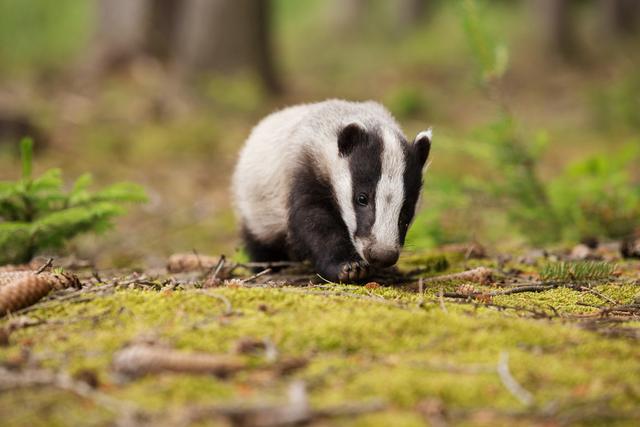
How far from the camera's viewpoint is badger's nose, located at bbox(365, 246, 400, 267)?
13.0ft

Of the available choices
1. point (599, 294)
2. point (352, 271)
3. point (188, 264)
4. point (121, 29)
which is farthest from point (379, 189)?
point (121, 29)

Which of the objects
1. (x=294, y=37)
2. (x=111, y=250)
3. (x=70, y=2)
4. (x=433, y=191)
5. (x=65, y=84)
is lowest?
(x=111, y=250)

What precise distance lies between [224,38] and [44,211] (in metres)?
8.43

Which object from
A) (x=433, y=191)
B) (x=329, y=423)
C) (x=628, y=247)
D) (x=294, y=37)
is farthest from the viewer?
(x=294, y=37)

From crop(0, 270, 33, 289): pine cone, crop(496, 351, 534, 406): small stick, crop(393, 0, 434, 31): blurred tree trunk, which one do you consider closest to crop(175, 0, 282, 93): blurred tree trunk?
crop(0, 270, 33, 289): pine cone

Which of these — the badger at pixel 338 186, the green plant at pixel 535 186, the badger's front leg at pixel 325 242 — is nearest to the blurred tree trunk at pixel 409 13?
the green plant at pixel 535 186

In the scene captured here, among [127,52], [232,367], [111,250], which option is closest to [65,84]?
[127,52]

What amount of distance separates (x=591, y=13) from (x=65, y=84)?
19.6 m

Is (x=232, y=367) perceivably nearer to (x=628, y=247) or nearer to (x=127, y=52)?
(x=628, y=247)

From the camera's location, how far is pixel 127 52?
1406 cm

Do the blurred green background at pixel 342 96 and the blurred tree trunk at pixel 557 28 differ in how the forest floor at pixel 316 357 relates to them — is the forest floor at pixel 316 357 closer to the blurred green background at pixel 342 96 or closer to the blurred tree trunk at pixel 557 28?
the blurred green background at pixel 342 96

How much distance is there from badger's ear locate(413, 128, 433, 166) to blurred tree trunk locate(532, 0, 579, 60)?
15102 millimetres

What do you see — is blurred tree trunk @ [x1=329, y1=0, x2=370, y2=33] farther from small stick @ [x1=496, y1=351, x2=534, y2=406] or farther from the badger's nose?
small stick @ [x1=496, y1=351, x2=534, y2=406]

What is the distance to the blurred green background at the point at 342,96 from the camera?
235 inches
